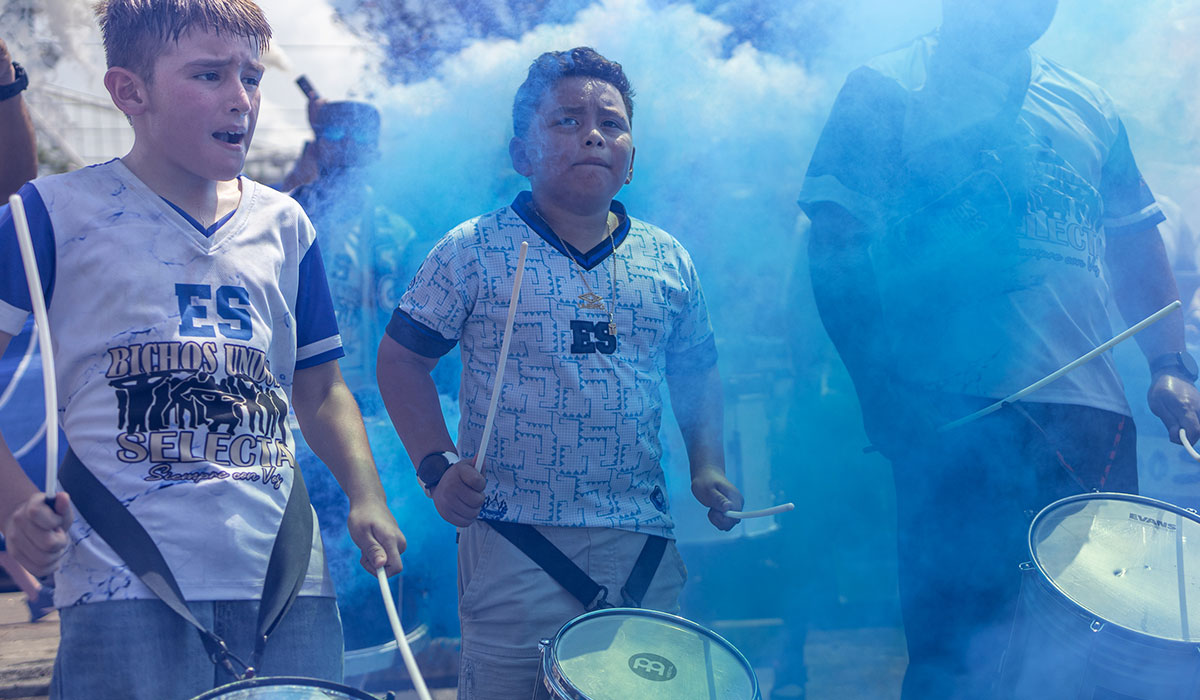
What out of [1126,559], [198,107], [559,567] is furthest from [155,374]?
[1126,559]

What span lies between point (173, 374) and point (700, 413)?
1.26 m

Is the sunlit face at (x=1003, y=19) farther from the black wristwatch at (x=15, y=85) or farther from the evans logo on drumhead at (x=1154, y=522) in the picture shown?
the black wristwatch at (x=15, y=85)

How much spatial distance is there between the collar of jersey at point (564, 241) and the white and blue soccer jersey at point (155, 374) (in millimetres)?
729

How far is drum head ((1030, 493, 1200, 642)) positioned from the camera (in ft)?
6.51

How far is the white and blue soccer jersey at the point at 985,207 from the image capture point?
262 cm

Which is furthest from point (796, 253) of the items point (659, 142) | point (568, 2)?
point (568, 2)

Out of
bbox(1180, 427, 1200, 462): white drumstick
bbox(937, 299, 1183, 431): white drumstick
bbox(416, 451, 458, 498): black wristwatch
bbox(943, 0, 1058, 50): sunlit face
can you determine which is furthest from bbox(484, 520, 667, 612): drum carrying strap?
bbox(943, 0, 1058, 50): sunlit face

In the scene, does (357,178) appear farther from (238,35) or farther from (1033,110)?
(1033,110)

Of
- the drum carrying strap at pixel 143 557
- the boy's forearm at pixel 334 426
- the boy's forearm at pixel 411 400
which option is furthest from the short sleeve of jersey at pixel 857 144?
the drum carrying strap at pixel 143 557

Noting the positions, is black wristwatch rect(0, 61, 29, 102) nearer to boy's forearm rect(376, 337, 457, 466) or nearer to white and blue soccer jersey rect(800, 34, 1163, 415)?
boy's forearm rect(376, 337, 457, 466)

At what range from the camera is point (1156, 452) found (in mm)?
3355

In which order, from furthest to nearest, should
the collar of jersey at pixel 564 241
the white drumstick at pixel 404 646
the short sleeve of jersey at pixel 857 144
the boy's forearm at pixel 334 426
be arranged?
the short sleeve of jersey at pixel 857 144 < the collar of jersey at pixel 564 241 < the boy's forearm at pixel 334 426 < the white drumstick at pixel 404 646

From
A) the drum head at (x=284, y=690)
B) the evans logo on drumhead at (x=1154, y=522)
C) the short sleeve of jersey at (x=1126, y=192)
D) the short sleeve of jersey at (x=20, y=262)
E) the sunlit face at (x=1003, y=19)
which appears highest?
the sunlit face at (x=1003, y=19)

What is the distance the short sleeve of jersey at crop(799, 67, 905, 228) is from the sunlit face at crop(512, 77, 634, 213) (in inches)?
27.6
